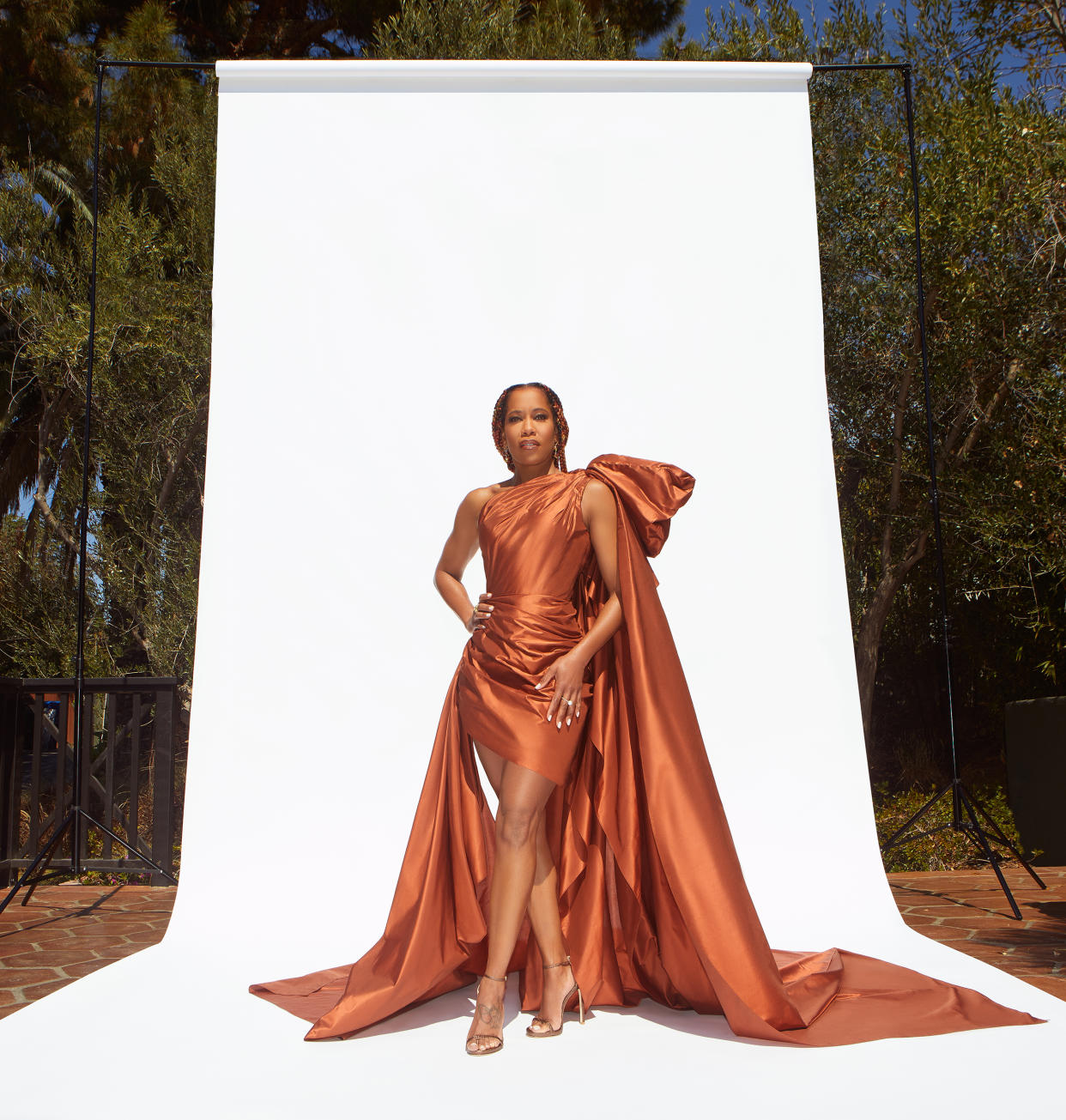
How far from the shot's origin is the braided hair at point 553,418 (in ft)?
8.53

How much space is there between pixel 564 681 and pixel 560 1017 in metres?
0.76

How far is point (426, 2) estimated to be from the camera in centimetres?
610

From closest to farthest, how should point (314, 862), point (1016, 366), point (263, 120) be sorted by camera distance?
1. point (314, 862)
2. point (263, 120)
3. point (1016, 366)

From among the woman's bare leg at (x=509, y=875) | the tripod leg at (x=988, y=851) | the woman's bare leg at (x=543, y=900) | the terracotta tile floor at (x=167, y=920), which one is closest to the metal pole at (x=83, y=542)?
the terracotta tile floor at (x=167, y=920)

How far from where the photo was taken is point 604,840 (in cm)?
262

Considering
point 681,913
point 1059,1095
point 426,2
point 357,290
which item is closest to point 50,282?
point 426,2

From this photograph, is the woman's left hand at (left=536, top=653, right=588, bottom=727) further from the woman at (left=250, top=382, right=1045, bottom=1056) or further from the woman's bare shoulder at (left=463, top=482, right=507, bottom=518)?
the woman's bare shoulder at (left=463, top=482, right=507, bottom=518)

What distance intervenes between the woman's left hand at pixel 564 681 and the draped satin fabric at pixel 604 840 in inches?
1.2

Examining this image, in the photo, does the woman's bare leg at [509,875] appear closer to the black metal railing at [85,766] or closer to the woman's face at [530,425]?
the woman's face at [530,425]

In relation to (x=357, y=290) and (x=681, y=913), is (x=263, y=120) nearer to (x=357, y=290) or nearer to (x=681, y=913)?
(x=357, y=290)

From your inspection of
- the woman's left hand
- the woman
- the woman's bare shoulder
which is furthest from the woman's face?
the woman's left hand

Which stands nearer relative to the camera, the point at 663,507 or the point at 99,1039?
the point at 99,1039

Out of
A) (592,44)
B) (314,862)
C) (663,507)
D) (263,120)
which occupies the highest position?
(592,44)

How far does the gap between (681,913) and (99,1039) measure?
1351 mm
